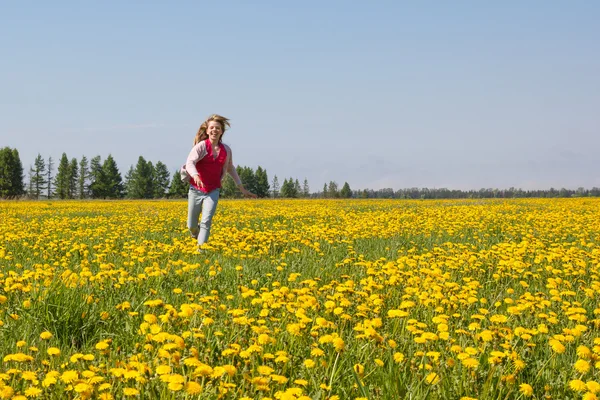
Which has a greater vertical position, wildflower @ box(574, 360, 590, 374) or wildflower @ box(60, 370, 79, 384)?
wildflower @ box(60, 370, 79, 384)

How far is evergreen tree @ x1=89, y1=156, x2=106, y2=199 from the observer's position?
92625 mm

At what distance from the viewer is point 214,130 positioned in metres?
8.15

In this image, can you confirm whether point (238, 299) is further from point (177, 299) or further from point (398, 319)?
point (398, 319)

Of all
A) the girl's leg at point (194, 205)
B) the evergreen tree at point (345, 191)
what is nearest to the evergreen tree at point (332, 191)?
the evergreen tree at point (345, 191)

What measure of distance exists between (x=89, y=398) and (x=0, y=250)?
522 centimetres

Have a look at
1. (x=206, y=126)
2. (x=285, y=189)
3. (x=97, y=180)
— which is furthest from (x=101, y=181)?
(x=206, y=126)

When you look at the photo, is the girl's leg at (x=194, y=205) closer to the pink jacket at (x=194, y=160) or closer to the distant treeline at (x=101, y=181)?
the pink jacket at (x=194, y=160)

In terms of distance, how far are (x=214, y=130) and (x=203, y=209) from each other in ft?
4.36

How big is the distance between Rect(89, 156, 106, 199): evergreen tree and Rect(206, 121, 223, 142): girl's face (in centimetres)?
9115

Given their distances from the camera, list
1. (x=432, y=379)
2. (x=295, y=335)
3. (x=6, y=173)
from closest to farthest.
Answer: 1. (x=432, y=379)
2. (x=295, y=335)
3. (x=6, y=173)

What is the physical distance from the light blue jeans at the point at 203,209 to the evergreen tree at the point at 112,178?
91.0 metres

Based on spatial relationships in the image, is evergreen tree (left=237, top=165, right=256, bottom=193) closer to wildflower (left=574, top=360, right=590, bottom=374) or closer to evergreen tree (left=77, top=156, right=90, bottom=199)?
evergreen tree (left=77, top=156, right=90, bottom=199)

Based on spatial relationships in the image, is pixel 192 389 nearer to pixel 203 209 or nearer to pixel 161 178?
pixel 203 209

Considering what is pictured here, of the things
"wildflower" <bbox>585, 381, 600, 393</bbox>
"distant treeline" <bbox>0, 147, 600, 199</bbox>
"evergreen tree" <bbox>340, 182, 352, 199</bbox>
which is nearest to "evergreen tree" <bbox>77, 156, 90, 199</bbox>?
"distant treeline" <bbox>0, 147, 600, 199</bbox>
